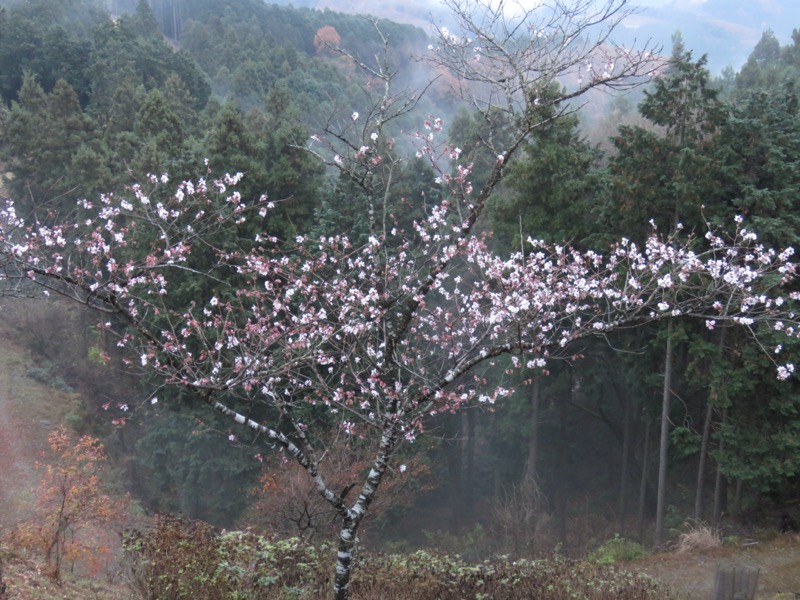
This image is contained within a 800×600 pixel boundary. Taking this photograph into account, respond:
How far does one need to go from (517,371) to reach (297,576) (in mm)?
9836

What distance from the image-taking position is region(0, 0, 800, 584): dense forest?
11.5 m

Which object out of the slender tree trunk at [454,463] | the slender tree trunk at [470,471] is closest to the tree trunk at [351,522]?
the slender tree trunk at [454,463]

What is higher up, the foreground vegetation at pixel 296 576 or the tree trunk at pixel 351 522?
the tree trunk at pixel 351 522

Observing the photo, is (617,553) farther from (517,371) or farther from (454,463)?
(454,463)

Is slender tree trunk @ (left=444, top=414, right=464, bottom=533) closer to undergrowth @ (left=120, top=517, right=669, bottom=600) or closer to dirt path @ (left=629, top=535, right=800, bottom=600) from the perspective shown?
dirt path @ (left=629, top=535, right=800, bottom=600)

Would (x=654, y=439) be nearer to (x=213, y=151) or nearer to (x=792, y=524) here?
(x=792, y=524)

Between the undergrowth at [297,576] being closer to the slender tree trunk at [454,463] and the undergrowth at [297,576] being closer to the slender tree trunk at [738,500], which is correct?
the slender tree trunk at [738,500]

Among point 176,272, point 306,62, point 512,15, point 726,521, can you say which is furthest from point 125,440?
point 306,62

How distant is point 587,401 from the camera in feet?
63.7

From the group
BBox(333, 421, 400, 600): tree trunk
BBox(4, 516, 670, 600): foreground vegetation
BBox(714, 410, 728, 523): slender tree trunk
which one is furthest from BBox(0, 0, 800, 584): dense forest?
BBox(333, 421, 400, 600): tree trunk

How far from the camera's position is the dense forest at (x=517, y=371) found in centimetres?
1153

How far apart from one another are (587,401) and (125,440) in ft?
49.9

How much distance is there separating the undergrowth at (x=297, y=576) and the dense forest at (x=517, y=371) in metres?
1.45

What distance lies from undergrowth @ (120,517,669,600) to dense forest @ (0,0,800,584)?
4.76 feet
